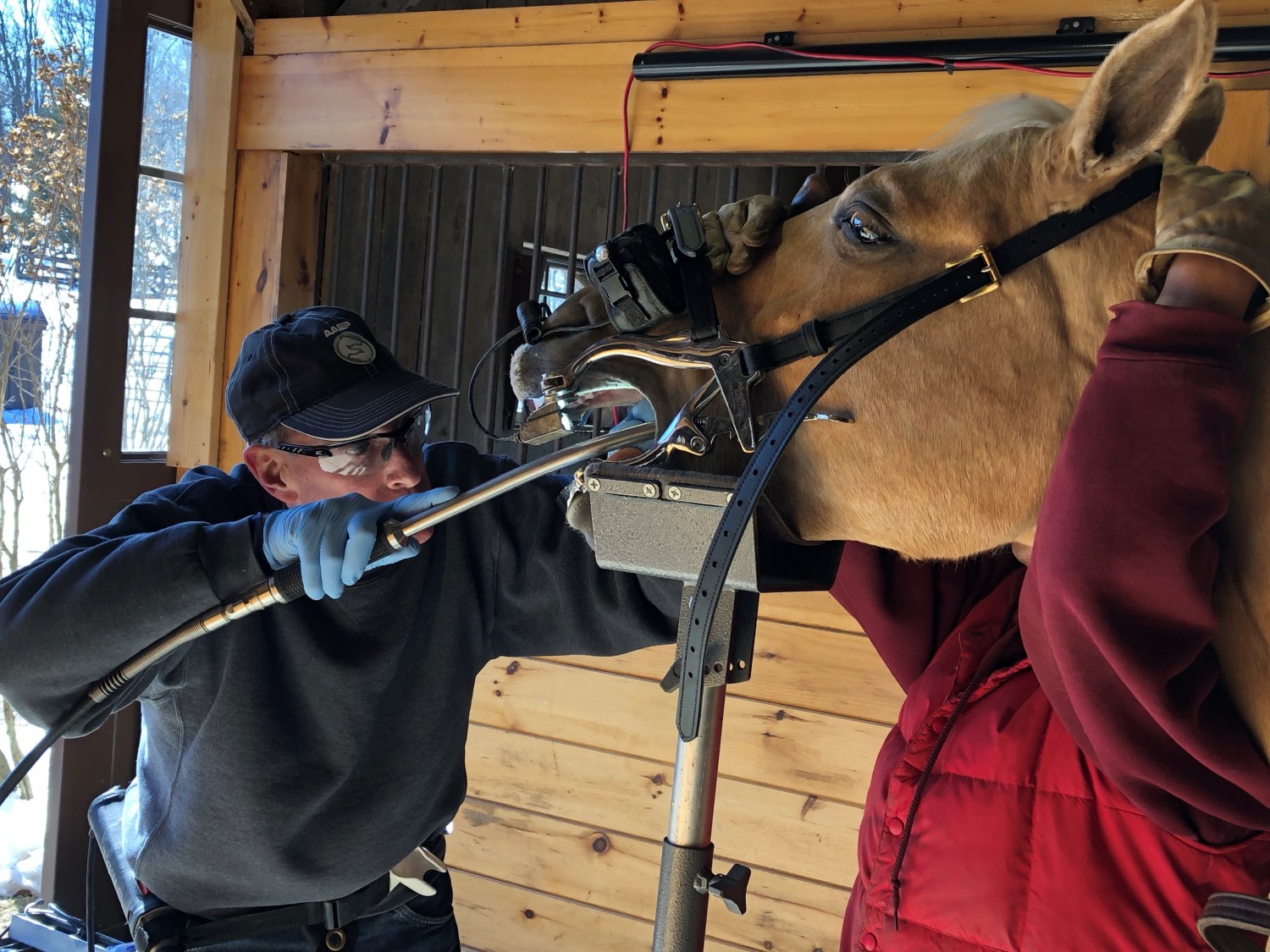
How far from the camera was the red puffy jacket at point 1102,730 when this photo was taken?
67 centimetres

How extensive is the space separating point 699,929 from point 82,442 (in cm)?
242

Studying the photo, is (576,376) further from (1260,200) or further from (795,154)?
(795,154)

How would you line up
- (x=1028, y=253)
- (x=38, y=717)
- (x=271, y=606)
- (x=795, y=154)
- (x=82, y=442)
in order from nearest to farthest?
1. (x=1028, y=253)
2. (x=38, y=717)
3. (x=271, y=606)
4. (x=795, y=154)
5. (x=82, y=442)

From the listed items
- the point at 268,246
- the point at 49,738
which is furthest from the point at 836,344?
the point at 268,246

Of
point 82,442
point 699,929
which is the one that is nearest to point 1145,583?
point 699,929

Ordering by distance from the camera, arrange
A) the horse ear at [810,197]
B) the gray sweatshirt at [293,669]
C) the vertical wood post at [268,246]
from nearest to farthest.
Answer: the horse ear at [810,197] → the gray sweatshirt at [293,669] → the vertical wood post at [268,246]

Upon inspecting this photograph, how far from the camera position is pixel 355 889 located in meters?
1.55

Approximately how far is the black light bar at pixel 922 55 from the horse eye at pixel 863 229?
1005mm

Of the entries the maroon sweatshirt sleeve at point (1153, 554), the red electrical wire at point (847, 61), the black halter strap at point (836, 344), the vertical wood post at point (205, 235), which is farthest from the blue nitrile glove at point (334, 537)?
the vertical wood post at point (205, 235)

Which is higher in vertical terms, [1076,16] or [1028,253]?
[1076,16]

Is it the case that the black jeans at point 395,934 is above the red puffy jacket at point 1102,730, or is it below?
below

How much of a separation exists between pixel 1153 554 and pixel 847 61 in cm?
164

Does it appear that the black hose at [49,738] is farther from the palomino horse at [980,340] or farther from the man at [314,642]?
the palomino horse at [980,340]

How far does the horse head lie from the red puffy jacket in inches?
5.0
